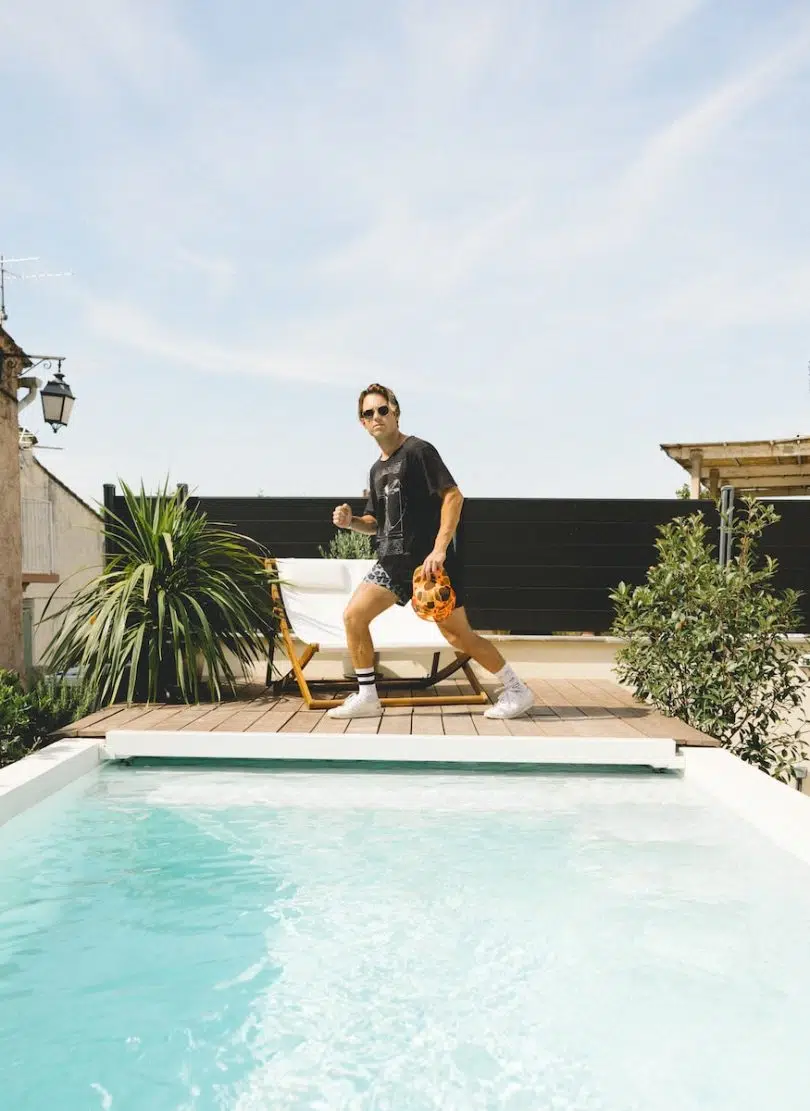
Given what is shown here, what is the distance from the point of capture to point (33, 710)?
4.18 metres

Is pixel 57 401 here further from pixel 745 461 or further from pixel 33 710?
pixel 745 461

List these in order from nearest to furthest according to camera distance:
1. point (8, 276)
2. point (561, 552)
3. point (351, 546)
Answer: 1. point (351, 546)
2. point (561, 552)
3. point (8, 276)

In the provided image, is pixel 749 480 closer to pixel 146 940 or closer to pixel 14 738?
pixel 14 738

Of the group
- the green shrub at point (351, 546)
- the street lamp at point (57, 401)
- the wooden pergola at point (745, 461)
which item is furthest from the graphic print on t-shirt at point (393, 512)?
the wooden pergola at point (745, 461)

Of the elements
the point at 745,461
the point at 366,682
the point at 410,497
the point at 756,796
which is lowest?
the point at 756,796

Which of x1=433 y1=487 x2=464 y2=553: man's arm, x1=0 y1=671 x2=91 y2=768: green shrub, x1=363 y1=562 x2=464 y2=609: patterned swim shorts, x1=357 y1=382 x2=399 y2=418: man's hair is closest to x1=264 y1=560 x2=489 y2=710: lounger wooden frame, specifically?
x1=363 y1=562 x2=464 y2=609: patterned swim shorts

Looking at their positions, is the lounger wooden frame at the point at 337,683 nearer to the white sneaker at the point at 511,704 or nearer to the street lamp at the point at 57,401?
the white sneaker at the point at 511,704

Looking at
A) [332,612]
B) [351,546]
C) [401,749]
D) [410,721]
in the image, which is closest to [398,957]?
[401,749]

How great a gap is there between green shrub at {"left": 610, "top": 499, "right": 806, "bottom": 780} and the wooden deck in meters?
0.21

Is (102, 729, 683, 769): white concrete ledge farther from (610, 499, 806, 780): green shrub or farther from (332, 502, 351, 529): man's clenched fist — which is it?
(332, 502, 351, 529): man's clenched fist

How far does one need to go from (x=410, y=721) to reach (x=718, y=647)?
1.52 m

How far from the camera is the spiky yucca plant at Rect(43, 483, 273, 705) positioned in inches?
176

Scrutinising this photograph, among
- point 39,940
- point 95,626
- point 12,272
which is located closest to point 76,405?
point 12,272

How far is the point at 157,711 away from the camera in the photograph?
440 cm
